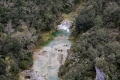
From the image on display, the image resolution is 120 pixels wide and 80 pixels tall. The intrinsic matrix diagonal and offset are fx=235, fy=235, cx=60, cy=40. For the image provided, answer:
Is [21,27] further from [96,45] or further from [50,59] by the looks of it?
[96,45]

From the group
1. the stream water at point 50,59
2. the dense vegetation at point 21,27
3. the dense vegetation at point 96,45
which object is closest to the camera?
the dense vegetation at point 96,45

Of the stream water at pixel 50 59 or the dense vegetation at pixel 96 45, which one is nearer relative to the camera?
the dense vegetation at pixel 96 45

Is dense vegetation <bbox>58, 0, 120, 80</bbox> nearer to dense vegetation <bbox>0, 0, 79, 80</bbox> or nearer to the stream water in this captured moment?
the stream water

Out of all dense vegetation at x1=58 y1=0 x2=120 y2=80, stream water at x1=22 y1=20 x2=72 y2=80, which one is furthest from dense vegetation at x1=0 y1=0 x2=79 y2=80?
dense vegetation at x1=58 y1=0 x2=120 y2=80

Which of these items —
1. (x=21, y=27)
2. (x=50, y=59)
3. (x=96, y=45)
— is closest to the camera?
(x=96, y=45)

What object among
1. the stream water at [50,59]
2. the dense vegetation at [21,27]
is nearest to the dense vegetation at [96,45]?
the stream water at [50,59]

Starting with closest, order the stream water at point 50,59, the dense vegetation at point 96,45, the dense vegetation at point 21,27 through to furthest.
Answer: the dense vegetation at point 96,45 < the dense vegetation at point 21,27 < the stream water at point 50,59

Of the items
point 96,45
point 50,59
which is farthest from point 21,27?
point 96,45

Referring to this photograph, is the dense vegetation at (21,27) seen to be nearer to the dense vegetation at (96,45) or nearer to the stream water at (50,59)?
the stream water at (50,59)
